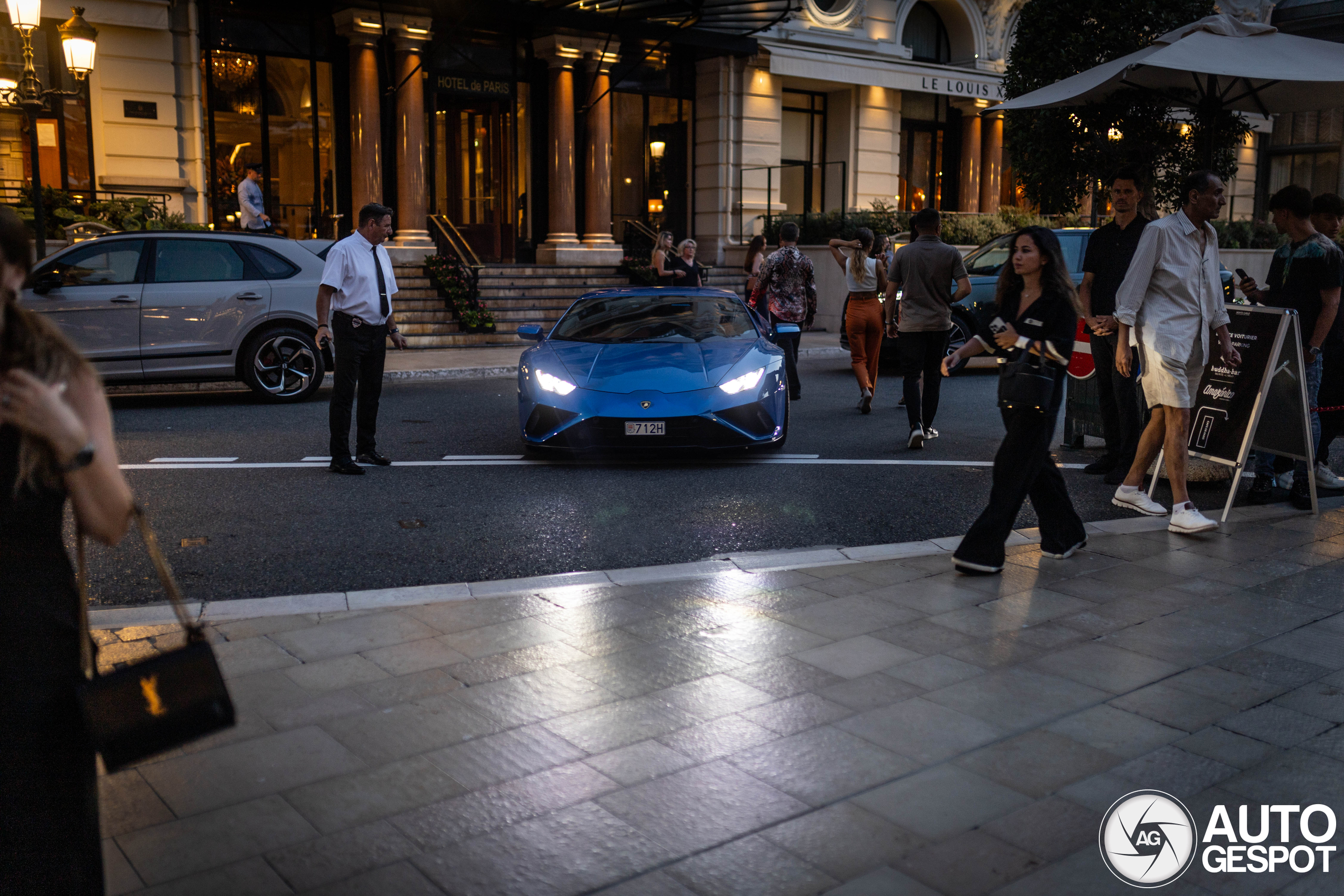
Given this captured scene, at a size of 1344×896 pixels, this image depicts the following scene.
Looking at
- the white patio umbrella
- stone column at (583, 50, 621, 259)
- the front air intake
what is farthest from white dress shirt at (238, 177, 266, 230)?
the white patio umbrella

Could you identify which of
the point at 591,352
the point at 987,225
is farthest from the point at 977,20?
the point at 591,352

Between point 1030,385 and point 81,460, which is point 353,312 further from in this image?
point 81,460

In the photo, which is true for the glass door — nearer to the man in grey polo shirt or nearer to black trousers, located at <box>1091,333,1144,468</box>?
the man in grey polo shirt

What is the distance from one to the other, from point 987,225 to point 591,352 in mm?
16192

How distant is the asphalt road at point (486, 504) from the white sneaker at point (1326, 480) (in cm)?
63

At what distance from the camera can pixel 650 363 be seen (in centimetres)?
876

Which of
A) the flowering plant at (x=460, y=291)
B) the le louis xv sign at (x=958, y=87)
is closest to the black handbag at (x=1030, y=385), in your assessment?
the flowering plant at (x=460, y=291)

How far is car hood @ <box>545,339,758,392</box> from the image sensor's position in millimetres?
8469

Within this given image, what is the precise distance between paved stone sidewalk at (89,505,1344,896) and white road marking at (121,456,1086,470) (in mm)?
3281

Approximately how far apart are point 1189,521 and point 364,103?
55.2ft

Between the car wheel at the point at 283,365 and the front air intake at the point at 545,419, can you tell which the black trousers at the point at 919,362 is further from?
the car wheel at the point at 283,365

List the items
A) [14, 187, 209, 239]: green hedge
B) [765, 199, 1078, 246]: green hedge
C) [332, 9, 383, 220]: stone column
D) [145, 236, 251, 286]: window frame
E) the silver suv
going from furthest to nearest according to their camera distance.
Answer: [765, 199, 1078, 246]: green hedge < [332, 9, 383, 220]: stone column < [14, 187, 209, 239]: green hedge < [145, 236, 251, 286]: window frame < the silver suv

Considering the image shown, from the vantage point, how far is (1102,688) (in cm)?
415

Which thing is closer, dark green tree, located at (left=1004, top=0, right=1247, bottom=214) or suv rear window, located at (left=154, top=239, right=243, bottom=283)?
suv rear window, located at (left=154, top=239, right=243, bottom=283)
